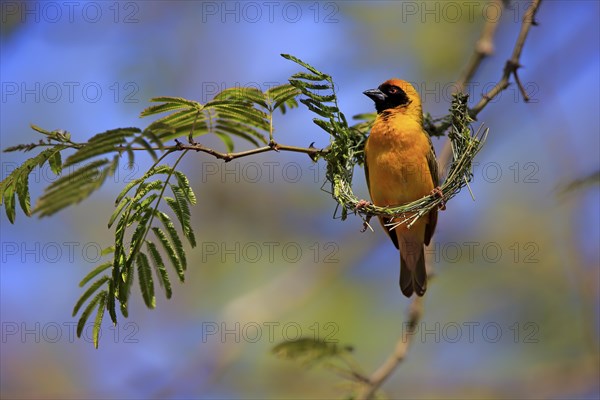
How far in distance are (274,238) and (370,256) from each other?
139 centimetres

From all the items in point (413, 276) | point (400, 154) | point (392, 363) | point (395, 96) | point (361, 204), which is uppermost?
point (395, 96)

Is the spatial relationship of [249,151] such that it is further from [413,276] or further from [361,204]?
[413,276]

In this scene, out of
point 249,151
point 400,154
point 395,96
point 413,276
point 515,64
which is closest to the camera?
point 249,151

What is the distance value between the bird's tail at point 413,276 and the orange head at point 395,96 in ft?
3.45

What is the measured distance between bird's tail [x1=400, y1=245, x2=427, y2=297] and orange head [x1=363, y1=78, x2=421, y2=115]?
3.45ft

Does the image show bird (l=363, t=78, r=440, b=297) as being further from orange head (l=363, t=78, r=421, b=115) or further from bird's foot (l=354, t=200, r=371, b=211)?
bird's foot (l=354, t=200, r=371, b=211)

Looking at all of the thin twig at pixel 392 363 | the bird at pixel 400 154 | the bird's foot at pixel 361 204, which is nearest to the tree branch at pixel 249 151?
the bird's foot at pixel 361 204

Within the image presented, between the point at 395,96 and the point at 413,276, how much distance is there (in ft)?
4.05

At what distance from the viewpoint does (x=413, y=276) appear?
492 centimetres

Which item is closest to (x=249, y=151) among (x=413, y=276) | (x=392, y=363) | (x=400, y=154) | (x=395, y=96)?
(x=392, y=363)

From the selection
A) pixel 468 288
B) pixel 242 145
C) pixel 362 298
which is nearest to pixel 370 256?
pixel 362 298

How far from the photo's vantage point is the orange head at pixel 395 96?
469 centimetres

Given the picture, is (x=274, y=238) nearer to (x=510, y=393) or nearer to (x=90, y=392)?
(x=90, y=392)

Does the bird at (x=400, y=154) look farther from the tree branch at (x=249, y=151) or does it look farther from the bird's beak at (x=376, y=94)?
the tree branch at (x=249, y=151)
